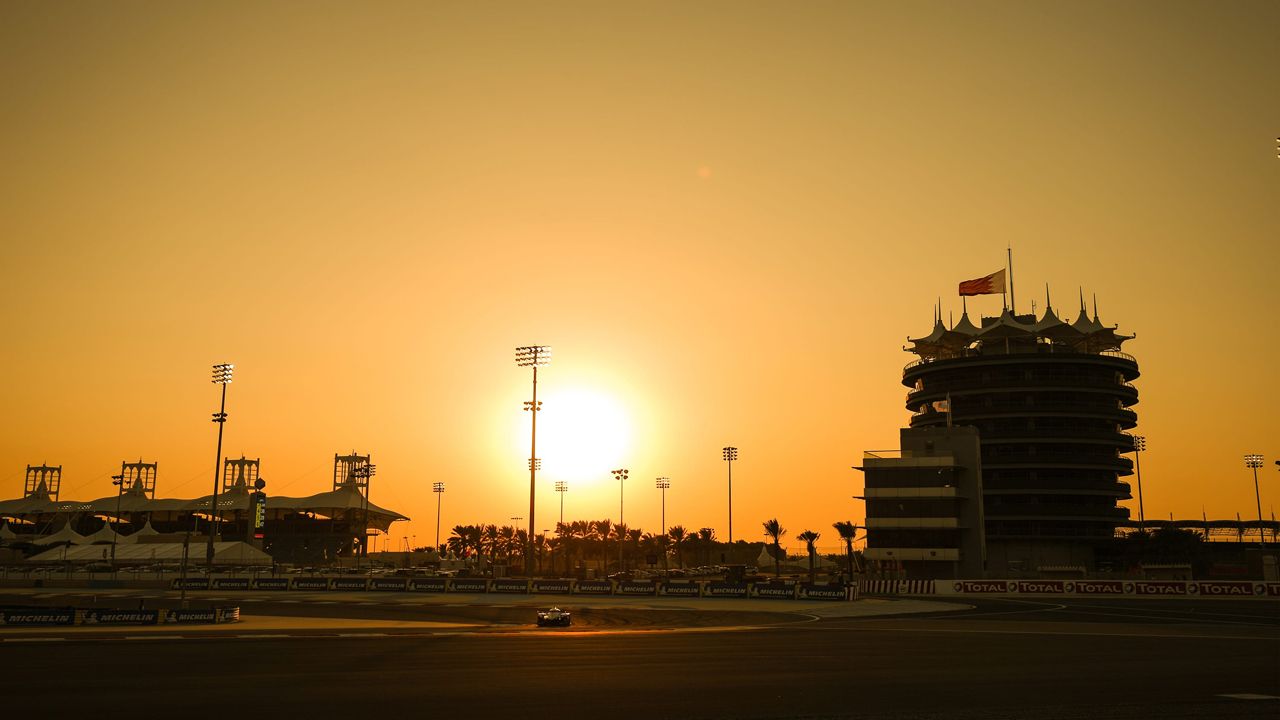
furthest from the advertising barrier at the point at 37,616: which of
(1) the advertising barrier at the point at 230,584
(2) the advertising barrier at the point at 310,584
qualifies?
(1) the advertising barrier at the point at 230,584

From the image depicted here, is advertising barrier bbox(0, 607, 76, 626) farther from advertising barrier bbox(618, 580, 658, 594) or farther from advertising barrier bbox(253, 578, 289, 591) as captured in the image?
advertising barrier bbox(618, 580, 658, 594)

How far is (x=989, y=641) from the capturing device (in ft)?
120

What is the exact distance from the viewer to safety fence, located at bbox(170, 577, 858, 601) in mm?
72562

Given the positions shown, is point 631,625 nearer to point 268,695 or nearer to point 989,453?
point 268,695

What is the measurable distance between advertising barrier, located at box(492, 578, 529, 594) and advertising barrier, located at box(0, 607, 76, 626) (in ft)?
139

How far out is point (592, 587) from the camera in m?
80.8

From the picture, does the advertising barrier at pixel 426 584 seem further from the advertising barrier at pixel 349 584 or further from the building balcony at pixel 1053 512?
the building balcony at pixel 1053 512

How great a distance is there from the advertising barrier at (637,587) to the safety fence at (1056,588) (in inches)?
732

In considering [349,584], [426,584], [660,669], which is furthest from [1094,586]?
[660,669]

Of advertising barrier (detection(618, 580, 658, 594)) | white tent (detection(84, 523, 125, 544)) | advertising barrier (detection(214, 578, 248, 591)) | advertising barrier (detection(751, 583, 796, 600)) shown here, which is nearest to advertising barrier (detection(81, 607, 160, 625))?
advertising barrier (detection(618, 580, 658, 594))

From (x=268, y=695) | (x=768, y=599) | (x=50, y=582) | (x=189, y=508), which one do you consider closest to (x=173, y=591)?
(x=50, y=582)

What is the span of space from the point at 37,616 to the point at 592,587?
45.9 meters

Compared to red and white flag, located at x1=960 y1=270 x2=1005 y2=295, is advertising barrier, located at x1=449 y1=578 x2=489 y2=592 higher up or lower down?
lower down

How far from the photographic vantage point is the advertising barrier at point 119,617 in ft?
142
